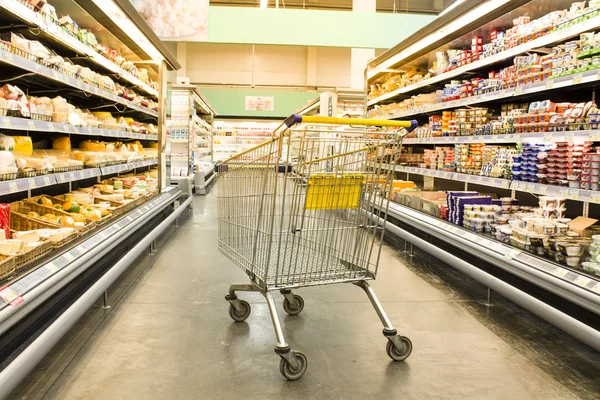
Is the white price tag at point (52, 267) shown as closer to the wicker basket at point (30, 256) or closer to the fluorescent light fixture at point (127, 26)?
the wicker basket at point (30, 256)

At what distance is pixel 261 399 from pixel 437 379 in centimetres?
84

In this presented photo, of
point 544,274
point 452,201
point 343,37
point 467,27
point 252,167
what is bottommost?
point 544,274

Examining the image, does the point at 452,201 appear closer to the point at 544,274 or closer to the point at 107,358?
the point at 544,274

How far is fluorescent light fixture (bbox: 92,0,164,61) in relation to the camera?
13.4 feet

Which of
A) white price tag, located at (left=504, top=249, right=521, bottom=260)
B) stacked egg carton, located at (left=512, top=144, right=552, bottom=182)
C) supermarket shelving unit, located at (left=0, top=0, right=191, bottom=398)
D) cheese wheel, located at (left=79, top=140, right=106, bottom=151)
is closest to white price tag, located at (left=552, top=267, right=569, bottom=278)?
white price tag, located at (left=504, top=249, right=521, bottom=260)

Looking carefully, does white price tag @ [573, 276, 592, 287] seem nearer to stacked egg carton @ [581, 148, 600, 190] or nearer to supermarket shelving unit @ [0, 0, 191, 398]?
stacked egg carton @ [581, 148, 600, 190]

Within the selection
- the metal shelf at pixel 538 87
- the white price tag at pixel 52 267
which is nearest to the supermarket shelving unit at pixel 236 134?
the metal shelf at pixel 538 87

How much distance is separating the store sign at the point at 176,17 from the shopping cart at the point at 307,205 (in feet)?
23.9

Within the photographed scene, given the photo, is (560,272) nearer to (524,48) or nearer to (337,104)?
(524,48)

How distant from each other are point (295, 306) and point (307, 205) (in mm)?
964

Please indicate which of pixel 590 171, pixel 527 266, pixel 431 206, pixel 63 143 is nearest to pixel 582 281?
pixel 527 266

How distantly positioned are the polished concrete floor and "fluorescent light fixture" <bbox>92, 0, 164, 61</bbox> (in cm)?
224

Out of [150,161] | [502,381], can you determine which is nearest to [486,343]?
[502,381]

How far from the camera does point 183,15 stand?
9523mm
